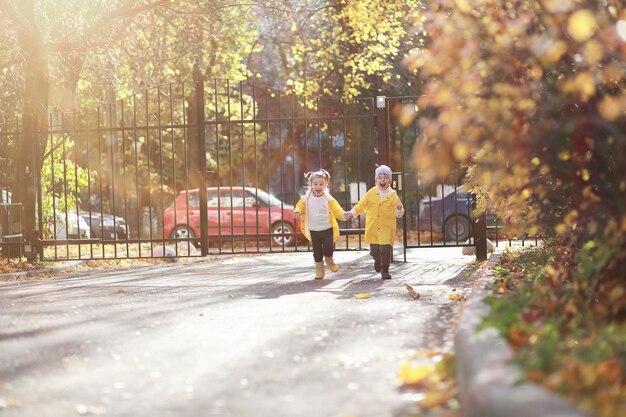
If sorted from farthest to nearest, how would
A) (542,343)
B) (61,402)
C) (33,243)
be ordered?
1. (33,243)
2. (61,402)
3. (542,343)

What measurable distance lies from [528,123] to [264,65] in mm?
34016

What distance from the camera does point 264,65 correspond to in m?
39.7

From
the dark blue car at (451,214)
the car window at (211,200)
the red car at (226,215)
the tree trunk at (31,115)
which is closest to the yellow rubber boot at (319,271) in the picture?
the tree trunk at (31,115)

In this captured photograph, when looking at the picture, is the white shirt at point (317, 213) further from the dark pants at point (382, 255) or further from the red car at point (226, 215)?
the red car at point (226, 215)

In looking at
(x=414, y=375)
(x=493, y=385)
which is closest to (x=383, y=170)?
(x=414, y=375)

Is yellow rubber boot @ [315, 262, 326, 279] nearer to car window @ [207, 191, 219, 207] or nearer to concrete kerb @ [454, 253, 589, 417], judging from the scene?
concrete kerb @ [454, 253, 589, 417]

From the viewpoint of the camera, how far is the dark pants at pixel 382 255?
492 inches

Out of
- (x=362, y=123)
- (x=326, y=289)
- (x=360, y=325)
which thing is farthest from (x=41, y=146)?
(x=362, y=123)

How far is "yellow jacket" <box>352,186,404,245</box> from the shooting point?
1291 cm

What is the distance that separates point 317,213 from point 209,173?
308cm

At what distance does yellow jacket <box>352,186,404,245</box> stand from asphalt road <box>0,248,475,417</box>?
65cm

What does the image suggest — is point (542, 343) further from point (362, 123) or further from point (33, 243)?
point (362, 123)

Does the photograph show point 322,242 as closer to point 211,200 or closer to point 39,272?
point 39,272

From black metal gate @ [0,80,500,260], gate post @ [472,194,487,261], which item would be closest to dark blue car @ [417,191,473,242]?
black metal gate @ [0,80,500,260]
